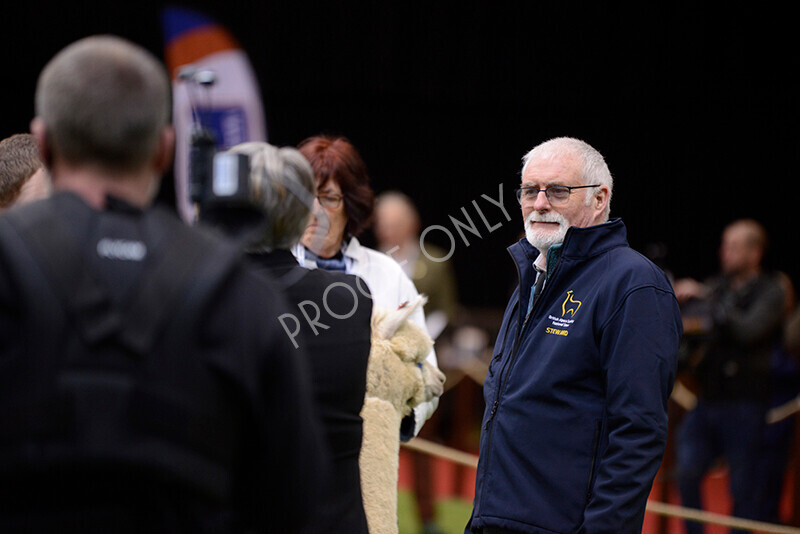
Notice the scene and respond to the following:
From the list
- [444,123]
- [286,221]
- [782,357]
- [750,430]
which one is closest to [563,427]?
[286,221]

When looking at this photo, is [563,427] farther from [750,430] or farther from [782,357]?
[782,357]

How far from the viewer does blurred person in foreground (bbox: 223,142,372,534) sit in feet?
5.85

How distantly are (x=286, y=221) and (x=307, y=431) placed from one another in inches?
24.9

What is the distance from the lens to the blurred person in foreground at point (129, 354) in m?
1.06

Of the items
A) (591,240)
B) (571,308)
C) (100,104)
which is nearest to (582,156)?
(591,240)

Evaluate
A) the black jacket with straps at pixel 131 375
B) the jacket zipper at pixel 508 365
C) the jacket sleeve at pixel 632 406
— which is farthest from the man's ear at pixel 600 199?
the black jacket with straps at pixel 131 375

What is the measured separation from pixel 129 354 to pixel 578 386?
1.50m

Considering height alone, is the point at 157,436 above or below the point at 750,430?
above

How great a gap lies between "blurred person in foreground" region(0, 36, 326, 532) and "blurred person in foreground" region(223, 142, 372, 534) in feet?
1.72

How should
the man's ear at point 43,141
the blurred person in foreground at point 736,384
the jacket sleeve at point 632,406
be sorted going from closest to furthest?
1. the man's ear at point 43,141
2. the jacket sleeve at point 632,406
3. the blurred person in foreground at point 736,384

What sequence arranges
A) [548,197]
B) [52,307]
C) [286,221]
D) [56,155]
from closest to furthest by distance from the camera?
[52,307], [56,155], [286,221], [548,197]

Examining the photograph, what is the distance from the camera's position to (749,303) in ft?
16.7

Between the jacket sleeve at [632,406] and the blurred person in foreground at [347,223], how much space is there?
2.85ft

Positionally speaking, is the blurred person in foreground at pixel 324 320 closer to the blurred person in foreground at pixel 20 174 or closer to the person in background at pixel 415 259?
the blurred person in foreground at pixel 20 174
